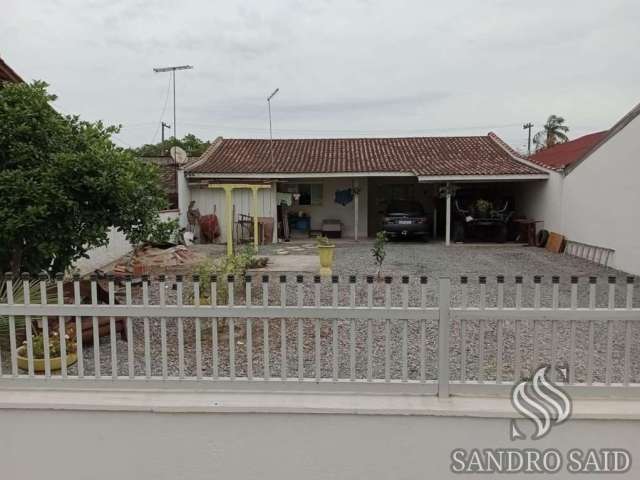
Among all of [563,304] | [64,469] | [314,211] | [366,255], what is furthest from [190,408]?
[314,211]

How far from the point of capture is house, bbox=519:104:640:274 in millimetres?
10266

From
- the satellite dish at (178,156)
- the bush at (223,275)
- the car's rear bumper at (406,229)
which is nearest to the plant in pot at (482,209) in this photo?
the car's rear bumper at (406,229)

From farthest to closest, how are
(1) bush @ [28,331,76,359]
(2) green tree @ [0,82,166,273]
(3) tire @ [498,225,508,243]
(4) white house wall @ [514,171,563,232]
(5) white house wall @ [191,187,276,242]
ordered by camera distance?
(5) white house wall @ [191,187,276,242], (3) tire @ [498,225,508,243], (4) white house wall @ [514,171,563,232], (2) green tree @ [0,82,166,273], (1) bush @ [28,331,76,359]

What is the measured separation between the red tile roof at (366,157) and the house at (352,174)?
1.3 inches

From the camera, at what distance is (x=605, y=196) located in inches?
456

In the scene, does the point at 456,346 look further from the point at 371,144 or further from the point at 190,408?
the point at 371,144

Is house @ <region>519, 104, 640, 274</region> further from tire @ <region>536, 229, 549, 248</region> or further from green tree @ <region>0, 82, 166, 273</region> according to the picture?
green tree @ <region>0, 82, 166, 273</region>

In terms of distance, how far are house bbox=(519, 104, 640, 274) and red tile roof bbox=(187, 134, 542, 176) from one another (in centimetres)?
176

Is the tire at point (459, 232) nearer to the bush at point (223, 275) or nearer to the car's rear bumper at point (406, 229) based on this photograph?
the car's rear bumper at point (406, 229)

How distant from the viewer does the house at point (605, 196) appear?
1027 cm

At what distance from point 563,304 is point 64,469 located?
6.83m

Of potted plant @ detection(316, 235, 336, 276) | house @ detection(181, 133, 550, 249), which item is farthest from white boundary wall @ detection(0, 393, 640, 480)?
house @ detection(181, 133, 550, 249)

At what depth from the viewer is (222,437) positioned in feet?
9.43
